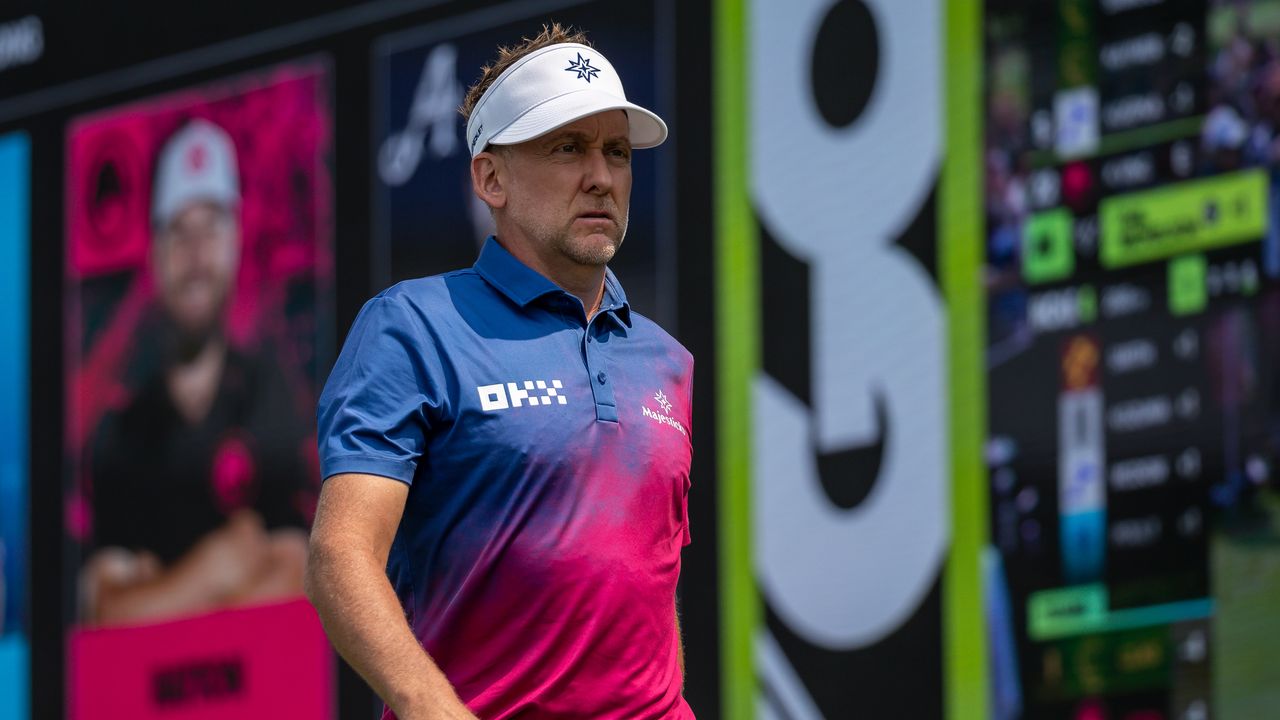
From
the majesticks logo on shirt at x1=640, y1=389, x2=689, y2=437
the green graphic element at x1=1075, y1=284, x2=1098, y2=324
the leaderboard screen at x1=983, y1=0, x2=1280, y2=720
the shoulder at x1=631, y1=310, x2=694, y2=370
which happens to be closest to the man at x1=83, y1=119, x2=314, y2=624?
the leaderboard screen at x1=983, y1=0, x2=1280, y2=720

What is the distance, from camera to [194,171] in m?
7.48

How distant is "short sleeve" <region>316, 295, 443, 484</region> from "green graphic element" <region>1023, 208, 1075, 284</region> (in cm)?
304

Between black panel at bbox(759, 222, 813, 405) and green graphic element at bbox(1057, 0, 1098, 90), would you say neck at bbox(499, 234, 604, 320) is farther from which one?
black panel at bbox(759, 222, 813, 405)

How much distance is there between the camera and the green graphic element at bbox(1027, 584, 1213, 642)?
491cm

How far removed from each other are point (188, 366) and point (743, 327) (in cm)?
244

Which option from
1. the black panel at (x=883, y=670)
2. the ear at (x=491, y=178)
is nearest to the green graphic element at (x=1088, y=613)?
the black panel at (x=883, y=670)

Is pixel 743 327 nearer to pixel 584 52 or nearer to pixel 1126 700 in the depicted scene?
pixel 1126 700

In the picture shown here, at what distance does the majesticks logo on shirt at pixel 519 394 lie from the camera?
2.47 m

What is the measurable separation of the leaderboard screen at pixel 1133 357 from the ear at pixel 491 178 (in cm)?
269

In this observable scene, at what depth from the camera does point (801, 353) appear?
5.78 metres

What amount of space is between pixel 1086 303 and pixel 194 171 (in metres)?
3.60

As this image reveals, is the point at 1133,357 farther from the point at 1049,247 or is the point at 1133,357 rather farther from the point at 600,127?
the point at 600,127

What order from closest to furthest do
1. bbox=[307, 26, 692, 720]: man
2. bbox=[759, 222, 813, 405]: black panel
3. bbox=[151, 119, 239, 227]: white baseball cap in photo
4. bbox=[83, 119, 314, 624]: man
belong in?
bbox=[307, 26, 692, 720]: man
bbox=[759, 222, 813, 405]: black panel
bbox=[83, 119, 314, 624]: man
bbox=[151, 119, 239, 227]: white baseball cap in photo

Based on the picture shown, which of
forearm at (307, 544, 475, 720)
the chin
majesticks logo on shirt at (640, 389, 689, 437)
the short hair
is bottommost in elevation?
forearm at (307, 544, 475, 720)
